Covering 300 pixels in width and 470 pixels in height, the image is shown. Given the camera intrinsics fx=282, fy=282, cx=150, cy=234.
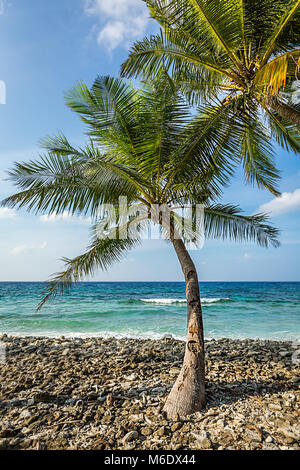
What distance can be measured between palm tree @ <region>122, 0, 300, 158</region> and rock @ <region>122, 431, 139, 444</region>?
451 cm

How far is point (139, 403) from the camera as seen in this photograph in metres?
4.30

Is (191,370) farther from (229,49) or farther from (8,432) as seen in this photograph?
(229,49)

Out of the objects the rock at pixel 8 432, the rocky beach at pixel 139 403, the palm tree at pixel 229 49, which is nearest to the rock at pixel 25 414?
the rocky beach at pixel 139 403

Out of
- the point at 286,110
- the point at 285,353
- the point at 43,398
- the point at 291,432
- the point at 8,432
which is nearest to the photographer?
the point at 291,432

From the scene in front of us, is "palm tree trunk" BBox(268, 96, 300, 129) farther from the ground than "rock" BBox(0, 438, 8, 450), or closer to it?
farther from the ground

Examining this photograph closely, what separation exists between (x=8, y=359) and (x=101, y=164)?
6055 mm

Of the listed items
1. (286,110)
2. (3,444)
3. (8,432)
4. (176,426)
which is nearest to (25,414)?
(8,432)

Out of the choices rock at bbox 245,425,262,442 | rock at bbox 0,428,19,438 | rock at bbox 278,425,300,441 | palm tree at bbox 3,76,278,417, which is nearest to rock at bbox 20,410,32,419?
rock at bbox 0,428,19,438

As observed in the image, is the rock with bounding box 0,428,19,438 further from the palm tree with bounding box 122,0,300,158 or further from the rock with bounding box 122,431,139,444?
the palm tree with bounding box 122,0,300,158

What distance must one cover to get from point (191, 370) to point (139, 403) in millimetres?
962

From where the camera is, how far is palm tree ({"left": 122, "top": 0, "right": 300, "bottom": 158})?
376 cm

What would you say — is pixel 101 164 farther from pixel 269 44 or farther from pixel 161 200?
pixel 269 44

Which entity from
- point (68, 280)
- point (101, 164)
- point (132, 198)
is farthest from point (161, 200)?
point (68, 280)
